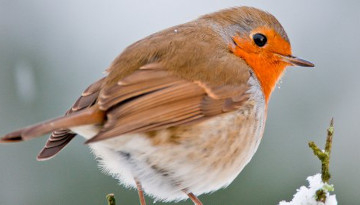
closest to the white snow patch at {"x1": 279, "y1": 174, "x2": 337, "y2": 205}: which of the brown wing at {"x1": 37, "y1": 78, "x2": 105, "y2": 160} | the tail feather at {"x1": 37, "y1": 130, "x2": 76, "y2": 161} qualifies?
the brown wing at {"x1": 37, "y1": 78, "x2": 105, "y2": 160}

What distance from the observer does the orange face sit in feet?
11.1

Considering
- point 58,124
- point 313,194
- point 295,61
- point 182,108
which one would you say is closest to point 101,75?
point 295,61

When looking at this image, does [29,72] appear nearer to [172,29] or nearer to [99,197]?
[99,197]

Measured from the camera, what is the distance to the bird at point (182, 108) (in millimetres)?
2789

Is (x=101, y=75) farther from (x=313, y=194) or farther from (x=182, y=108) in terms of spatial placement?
(x=313, y=194)

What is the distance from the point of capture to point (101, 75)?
17.5 ft

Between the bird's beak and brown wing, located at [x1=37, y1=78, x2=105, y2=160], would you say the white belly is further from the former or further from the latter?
the bird's beak

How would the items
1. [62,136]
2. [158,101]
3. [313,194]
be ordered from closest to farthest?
1. [313,194]
2. [158,101]
3. [62,136]

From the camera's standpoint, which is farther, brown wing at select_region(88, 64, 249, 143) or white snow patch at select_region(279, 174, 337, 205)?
brown wing at select_region(88, 64, 249, 143)

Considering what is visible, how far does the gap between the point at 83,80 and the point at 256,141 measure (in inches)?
113

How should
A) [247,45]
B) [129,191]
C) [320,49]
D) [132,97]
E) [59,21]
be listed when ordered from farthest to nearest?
[59,21] < [320,49] < [129,191] < [247,45] < [132,97]

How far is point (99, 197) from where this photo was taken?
4.88 m

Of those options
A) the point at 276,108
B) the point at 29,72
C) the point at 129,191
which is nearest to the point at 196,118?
the point at 129,191

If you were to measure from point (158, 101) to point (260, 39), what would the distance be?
898 mm
